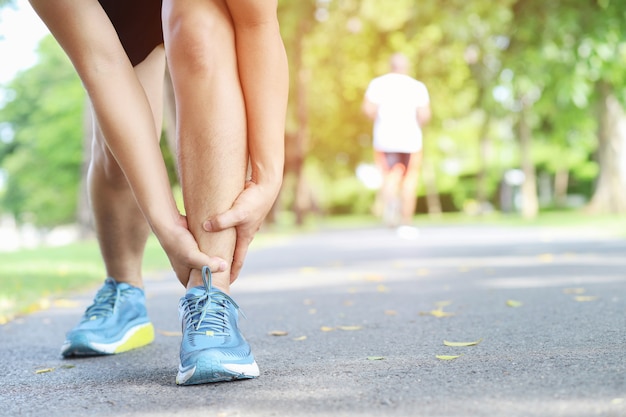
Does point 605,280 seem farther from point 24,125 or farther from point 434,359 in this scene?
point 24,125

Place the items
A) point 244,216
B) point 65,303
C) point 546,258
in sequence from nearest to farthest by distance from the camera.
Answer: point 244,216 < point 65,303 < point 546,258

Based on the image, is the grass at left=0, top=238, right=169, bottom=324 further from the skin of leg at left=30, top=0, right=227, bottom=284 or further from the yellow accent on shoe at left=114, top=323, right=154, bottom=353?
the skin of leg at left=30, top=0, right=227, bottom=284

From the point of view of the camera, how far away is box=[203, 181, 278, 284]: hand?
2229 mm

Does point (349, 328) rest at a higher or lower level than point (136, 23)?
lower

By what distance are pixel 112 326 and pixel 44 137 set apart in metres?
33.4

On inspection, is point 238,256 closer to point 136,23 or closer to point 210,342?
point 210,342

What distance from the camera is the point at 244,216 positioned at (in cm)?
226

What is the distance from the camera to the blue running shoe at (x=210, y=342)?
2082mm

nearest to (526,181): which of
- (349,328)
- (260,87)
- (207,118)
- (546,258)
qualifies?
(546,258)

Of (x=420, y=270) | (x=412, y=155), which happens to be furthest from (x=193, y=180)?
(x=412, y=155)

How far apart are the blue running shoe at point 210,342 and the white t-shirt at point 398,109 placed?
809cm

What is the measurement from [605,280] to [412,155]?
6.07 metres

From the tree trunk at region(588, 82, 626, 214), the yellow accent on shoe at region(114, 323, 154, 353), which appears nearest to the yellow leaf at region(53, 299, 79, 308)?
the yellow accent on shoe at region(114, 323, 154, 353)

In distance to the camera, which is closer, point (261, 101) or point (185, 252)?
point (185, 252)
